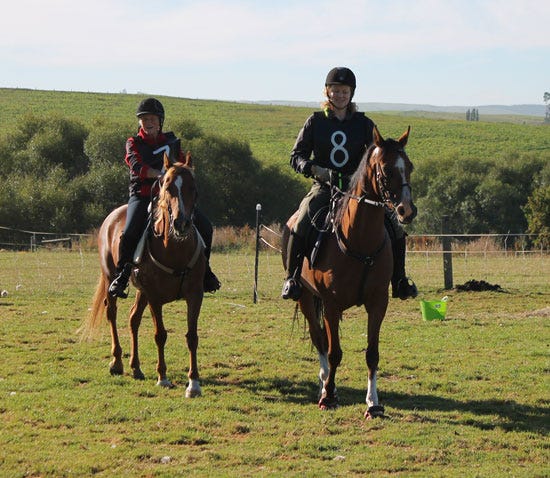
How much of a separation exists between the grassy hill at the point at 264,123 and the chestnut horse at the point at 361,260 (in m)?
55.5

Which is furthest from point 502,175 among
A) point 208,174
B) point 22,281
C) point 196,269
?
point 196,269

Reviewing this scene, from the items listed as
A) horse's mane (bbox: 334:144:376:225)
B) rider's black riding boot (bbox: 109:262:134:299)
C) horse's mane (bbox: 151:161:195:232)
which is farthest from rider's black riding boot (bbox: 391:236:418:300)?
rider's black riding boot (bbox: 109:262:134:299)

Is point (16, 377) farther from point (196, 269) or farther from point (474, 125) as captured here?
point (474, 125)

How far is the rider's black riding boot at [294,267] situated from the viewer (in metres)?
8.98

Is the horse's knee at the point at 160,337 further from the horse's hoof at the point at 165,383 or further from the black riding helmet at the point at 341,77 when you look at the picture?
the black riding helmet at the point at 341,77

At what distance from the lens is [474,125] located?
91.2 metres

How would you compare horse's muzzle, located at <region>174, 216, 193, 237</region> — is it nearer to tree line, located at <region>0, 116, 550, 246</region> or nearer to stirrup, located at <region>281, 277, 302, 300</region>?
stirrup, located at <region>281, 277, 302, 300</region>

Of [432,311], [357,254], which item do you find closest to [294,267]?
[357,254]

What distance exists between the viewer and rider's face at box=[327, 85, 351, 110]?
861 centimetres

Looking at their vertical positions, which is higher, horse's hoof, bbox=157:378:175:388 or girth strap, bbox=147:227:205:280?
girth strap, bbox=147:227:205:280

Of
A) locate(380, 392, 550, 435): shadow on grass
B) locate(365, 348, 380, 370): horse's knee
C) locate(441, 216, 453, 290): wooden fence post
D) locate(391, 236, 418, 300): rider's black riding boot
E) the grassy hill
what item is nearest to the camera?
locate(380, 392, 550, 435): shadow on grass

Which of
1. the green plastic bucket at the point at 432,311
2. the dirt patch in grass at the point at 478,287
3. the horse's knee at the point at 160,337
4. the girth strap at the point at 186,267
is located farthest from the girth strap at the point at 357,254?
the dirt patch in grass at the point at 478,287

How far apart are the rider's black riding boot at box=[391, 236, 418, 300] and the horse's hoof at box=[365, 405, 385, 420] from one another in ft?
4.34

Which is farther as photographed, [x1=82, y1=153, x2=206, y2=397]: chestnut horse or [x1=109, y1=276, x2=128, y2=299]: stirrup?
[x1=109, y1=276, x2=128, y2=299]: stirrup
